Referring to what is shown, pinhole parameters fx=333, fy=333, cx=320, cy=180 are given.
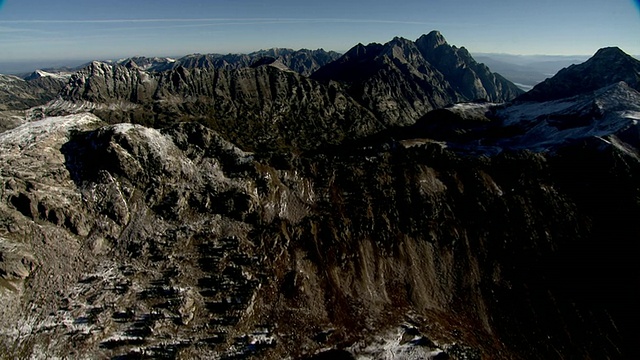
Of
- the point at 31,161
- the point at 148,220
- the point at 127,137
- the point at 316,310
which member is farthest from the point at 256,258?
the point at 31,161

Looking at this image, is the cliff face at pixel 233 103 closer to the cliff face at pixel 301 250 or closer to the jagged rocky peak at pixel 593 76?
the cliff face at pixel 301 250

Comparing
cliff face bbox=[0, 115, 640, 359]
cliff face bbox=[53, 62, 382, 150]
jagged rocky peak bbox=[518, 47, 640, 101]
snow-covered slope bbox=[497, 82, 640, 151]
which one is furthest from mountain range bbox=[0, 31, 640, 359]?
jagged rocky peak bbox=[518, 47, 640, 101]

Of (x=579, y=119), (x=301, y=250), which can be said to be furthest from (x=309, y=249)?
(x=579, y=119)

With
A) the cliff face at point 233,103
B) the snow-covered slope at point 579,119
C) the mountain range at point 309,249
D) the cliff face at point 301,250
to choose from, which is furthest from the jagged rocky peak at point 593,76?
the cliff face at point 301,250

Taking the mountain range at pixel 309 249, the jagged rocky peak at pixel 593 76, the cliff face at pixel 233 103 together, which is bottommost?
the mountain range at pixel 309 249

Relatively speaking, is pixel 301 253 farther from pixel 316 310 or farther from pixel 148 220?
pixel 148 220

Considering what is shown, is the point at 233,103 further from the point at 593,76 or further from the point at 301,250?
the point at 593,76

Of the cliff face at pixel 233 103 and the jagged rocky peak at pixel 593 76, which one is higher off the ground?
the jagged rocky peak at pixel 593 76
